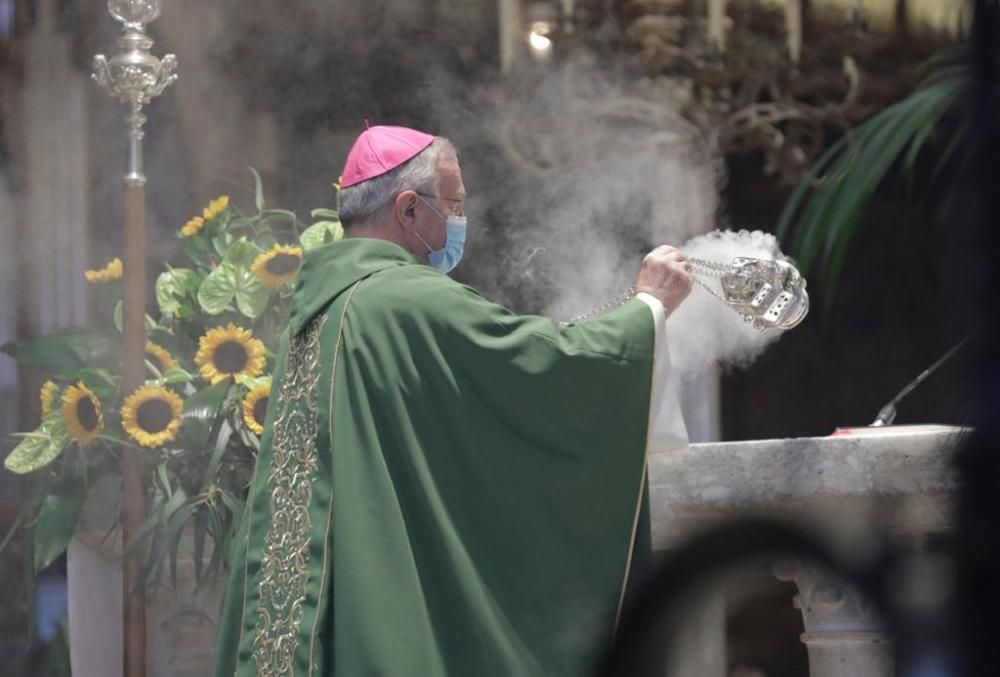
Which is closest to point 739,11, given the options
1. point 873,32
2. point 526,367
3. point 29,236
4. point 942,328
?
point 873,32

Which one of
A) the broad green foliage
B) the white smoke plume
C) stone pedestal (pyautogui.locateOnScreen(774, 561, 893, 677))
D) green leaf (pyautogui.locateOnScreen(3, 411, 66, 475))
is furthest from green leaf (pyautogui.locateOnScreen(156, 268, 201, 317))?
the broad green foliage

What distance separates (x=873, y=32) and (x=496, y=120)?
1360 mm

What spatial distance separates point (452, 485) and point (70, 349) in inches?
67.4

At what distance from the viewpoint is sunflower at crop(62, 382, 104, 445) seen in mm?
3389

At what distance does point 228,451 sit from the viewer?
3324mm

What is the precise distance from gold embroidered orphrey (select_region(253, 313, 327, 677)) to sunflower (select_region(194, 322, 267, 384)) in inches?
30.2

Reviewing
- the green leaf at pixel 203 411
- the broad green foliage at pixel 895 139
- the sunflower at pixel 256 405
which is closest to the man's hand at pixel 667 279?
the broad green foliage at pixel 895 139

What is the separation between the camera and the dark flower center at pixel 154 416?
329cm

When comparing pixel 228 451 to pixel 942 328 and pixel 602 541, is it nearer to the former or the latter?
pixel 602 541

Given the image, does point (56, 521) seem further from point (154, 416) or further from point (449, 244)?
point (449, 244)

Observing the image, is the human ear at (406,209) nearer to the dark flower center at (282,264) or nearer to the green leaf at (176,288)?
the dark flower center at (282,264)

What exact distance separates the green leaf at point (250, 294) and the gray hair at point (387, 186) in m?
0.79

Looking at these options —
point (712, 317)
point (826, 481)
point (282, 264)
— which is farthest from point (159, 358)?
point (826, 481)

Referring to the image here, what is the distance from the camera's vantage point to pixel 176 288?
3539 mm
